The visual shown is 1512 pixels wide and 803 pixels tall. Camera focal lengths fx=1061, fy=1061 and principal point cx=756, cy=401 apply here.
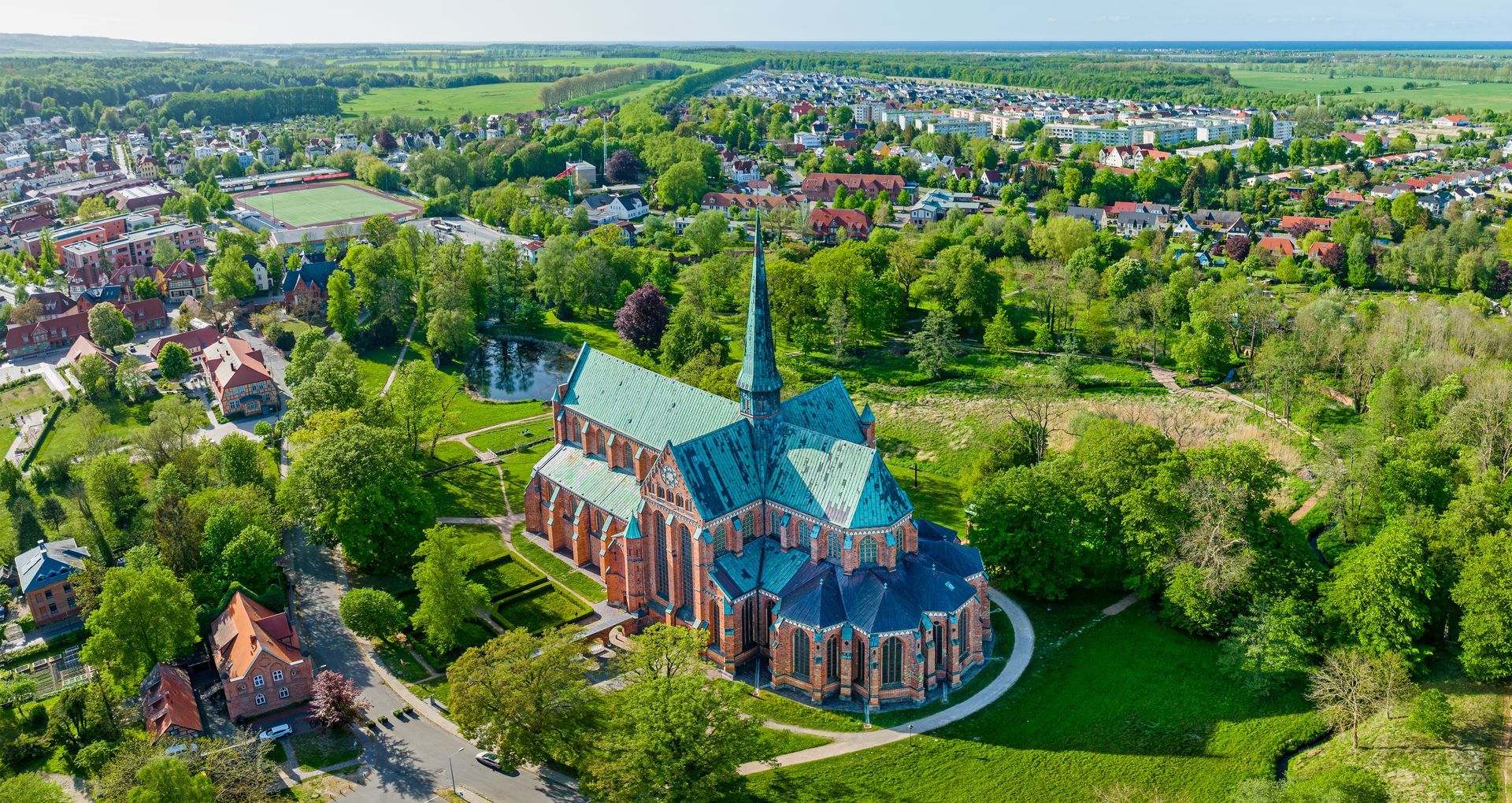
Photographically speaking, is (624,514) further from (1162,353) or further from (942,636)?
(1162,353)

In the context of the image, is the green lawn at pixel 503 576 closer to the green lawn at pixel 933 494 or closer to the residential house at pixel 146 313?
the green lawn at pixel 933 494

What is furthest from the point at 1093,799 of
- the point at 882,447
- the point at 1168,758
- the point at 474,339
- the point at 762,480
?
the point at 474,339

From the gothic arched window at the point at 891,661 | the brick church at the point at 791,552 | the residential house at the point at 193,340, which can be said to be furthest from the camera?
the residential house at the point at 193,340

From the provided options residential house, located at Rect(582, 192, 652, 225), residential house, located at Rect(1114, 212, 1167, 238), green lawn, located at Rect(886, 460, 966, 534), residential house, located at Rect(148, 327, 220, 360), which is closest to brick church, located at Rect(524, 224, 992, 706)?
green lawn, located at Rect(886, 460, 966, 534)

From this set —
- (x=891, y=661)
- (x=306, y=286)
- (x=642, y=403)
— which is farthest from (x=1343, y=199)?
(x=306, y=286)

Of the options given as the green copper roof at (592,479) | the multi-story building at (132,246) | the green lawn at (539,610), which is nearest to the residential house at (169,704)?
the green lawn at (539,610)

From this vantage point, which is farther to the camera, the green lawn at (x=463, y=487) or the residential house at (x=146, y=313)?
the residential house at (x=146, y=313)
